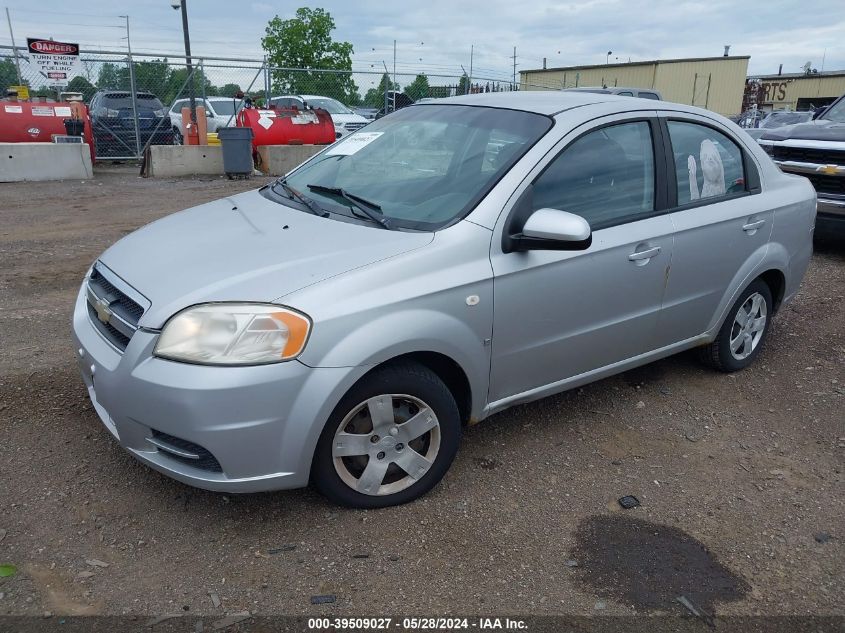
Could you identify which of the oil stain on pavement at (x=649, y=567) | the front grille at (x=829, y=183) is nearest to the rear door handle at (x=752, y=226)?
the oil stain on pavement at (x=649, y=567)

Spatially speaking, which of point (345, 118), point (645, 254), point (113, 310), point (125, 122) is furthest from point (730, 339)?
point (345, 118)

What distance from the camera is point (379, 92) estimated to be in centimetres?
1891

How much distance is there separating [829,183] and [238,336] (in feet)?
23.7

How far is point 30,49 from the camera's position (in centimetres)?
1400

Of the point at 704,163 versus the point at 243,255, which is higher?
the point at 704,163

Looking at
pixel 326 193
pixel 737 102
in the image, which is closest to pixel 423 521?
pixel 326 193

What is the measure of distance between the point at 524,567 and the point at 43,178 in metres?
13.1

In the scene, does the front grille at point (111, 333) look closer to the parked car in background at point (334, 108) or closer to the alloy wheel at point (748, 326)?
the alloy wheel at point (748, 326)

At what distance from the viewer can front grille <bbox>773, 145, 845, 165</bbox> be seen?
7375 mm

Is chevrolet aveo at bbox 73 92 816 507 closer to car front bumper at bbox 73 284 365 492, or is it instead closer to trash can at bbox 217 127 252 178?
car front bumper at bbox 73 284 365 492

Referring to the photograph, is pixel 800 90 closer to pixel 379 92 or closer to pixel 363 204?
pixel 379 92

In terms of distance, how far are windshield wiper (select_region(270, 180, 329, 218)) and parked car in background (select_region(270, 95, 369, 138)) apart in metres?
13.9

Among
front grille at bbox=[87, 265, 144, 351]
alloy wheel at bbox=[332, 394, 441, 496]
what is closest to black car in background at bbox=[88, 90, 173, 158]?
front grille at bbox=[87, 265, 144, 351]

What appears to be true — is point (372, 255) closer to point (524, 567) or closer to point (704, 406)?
point (524, 567)
